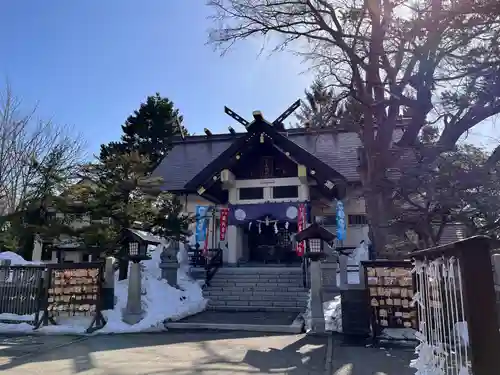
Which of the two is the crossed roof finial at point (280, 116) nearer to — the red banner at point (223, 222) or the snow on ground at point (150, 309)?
the red banner at point (223, 222)

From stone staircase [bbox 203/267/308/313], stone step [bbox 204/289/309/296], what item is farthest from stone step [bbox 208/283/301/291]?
stone step [bbox 204/289/309/296]

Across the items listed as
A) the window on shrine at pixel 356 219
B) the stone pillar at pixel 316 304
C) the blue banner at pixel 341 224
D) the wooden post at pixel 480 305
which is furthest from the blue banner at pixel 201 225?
the wooden post at pixel 480 305

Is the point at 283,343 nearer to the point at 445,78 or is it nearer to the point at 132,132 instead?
the point at 445,78

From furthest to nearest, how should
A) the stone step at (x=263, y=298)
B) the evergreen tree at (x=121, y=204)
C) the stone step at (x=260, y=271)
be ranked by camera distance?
the stone step at (x=260, y=271), the stone step at (x=263, y=298), the evergreen tree at (x=121, y=204)

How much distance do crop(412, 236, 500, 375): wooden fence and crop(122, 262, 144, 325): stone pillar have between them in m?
7.98

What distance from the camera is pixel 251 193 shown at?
695 inches

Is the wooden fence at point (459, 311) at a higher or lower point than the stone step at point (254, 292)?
higher

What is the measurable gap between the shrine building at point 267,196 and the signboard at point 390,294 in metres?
7.32

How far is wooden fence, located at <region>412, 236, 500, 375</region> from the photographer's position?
2385 millimetres

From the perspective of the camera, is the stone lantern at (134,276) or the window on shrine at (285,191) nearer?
the stone lantern at (134,276)

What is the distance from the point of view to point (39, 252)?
70.3 feet

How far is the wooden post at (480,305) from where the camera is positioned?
92.3 inches

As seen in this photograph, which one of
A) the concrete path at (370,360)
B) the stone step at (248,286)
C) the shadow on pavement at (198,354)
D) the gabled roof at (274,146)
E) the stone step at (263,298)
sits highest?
the gabled roof at (274,146)

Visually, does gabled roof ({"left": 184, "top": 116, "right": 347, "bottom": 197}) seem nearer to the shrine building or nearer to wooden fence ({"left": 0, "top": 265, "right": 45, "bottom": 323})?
the shrine building
